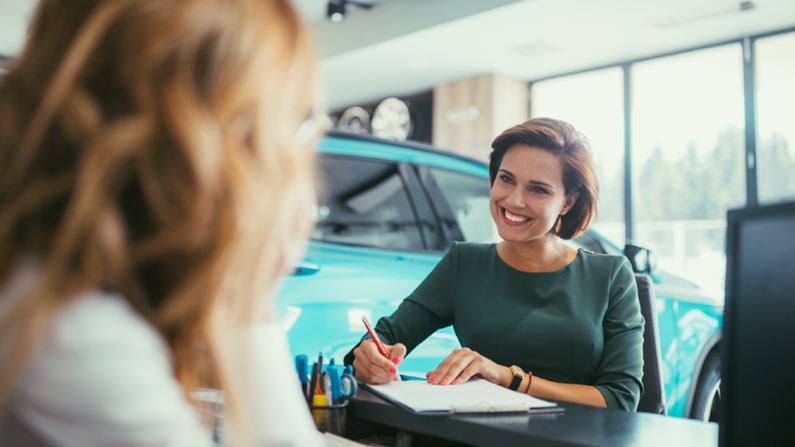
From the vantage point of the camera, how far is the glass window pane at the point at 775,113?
516 centimetres

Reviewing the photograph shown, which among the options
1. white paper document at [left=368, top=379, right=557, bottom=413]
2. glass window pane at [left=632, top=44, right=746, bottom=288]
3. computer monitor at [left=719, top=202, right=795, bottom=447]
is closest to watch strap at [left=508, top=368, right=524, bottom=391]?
white paper document at [left=368, top=379, right=557, bottom=413]

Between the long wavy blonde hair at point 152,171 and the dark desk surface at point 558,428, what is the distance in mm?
471

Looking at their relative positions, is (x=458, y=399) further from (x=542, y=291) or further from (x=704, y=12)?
(x=704, y=12)

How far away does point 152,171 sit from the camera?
45cm

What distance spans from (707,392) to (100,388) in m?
2.67

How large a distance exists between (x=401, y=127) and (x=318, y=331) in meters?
6.13

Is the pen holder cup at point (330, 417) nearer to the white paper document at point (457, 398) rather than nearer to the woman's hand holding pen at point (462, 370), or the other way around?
the white paper document at point (457, 398)

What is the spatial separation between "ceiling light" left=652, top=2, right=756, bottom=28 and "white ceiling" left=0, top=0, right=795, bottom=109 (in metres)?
0.04

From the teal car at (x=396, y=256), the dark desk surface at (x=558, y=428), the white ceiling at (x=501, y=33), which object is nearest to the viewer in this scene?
the dark desk surface at (x=558, y=428)

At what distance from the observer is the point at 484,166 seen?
2.63 meters

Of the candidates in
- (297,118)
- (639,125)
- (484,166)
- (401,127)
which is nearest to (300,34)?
(297,118)

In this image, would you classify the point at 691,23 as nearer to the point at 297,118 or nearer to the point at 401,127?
the point at 401,127

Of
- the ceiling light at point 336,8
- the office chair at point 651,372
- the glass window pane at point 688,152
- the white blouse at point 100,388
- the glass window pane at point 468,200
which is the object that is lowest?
the office chair at point 651,372

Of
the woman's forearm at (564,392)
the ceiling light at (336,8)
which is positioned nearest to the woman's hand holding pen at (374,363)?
the woman's forearm at (564,392)
